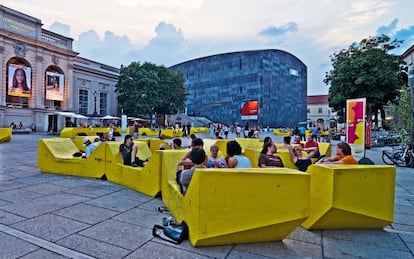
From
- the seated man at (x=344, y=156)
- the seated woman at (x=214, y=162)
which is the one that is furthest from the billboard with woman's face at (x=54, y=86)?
the seated man at (x=344, y=156)

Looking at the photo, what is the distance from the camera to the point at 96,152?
7.68 m

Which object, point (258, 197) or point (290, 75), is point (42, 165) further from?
point (290, 75)

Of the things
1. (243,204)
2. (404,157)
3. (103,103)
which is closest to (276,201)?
(243,204)

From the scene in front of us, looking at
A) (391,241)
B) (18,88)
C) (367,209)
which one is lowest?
(391,241)

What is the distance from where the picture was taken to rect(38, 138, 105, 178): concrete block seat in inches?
300

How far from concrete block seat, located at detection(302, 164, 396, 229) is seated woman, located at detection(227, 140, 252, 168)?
46.9 inches

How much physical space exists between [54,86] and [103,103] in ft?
Result: 36.6

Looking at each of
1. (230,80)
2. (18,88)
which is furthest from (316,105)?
(18,88)

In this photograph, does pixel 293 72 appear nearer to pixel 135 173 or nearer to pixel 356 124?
pixel 356 124

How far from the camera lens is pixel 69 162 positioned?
7.88 meters

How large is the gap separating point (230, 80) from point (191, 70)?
15398 mm

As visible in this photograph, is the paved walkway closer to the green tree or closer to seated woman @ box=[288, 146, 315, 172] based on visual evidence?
seated woman @ box=[288, 146, 315, 172]

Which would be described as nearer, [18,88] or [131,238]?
[131,238]

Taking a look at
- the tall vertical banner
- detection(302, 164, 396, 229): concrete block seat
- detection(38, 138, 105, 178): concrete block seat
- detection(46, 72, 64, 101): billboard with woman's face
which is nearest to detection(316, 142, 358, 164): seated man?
detection(302, 164, 396, 229): concrete block seat
